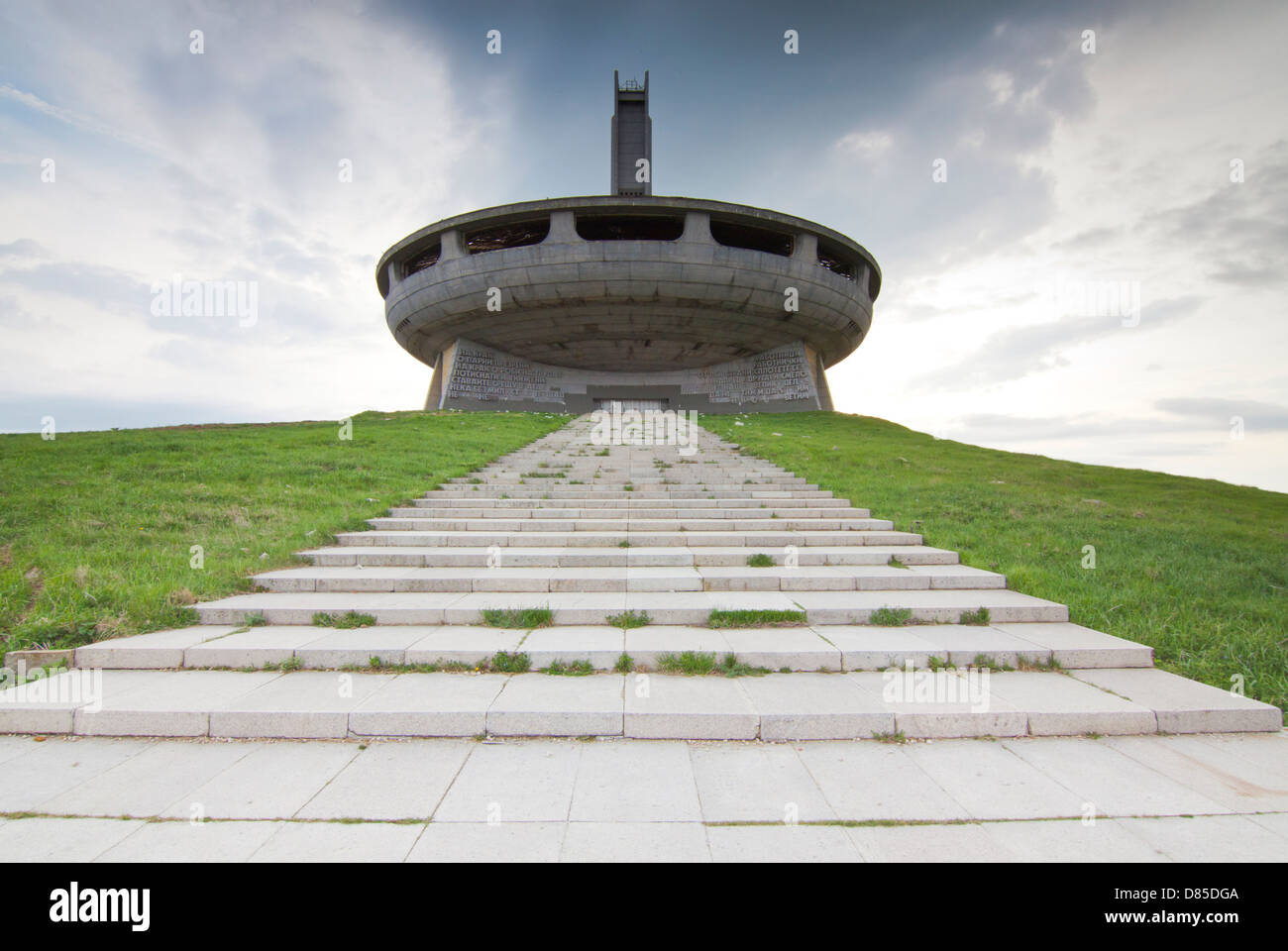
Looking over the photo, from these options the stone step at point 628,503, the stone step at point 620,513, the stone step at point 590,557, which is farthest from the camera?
the stone step at point 628,503

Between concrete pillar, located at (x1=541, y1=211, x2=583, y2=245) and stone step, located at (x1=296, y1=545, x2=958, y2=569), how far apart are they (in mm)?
21213

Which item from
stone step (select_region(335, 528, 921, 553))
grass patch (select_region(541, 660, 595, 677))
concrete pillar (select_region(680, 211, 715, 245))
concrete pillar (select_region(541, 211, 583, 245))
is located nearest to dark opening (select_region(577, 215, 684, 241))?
concrete pillar (select_region(680, 211, 715, 245))

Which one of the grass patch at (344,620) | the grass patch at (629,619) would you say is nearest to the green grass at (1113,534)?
the grass patch at (629,619)

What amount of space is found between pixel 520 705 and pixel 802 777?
186cm

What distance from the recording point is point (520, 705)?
143 inches

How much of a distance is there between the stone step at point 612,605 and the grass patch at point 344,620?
5 cm

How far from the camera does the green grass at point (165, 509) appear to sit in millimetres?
5086

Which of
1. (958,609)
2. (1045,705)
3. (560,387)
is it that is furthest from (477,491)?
(560,387)

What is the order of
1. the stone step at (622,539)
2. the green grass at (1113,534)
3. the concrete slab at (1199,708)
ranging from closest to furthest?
the concrete slab at (1199,708) → the green grass at (1113,534) → the stone step at (622,539)

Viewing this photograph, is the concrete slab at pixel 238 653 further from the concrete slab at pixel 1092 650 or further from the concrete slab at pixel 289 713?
the concrete slab at pixel 1092 650

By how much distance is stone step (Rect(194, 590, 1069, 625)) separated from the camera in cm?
519

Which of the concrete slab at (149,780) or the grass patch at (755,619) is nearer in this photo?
the concrete slab at (149,780)

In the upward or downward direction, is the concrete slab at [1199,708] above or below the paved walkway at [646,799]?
above
